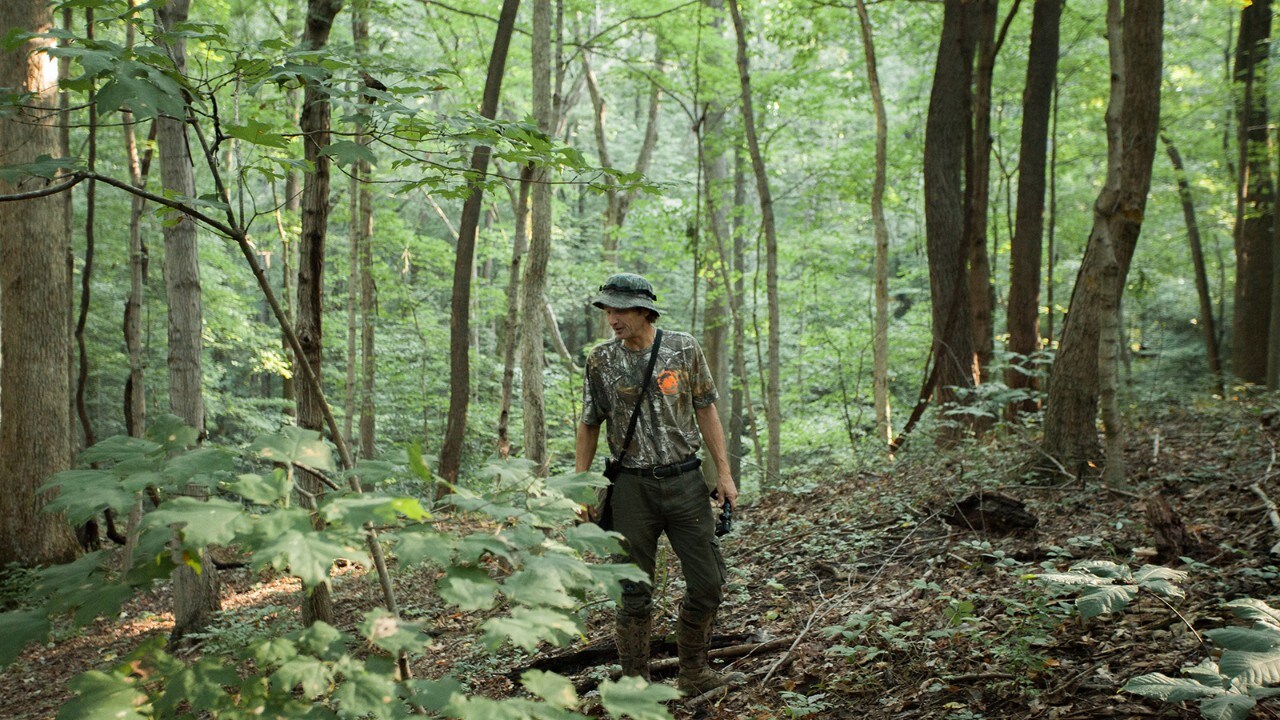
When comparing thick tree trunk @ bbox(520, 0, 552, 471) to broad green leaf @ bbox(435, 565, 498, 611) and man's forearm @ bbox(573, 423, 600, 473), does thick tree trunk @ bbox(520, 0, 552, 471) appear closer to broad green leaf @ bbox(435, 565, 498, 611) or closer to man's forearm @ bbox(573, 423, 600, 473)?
man's forearm @ bbox(573, 423, 600, 473)

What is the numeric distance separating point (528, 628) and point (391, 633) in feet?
1.13

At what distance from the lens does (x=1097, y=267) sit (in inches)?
236

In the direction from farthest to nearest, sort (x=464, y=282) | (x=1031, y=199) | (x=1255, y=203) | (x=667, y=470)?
1. (x=1255, y=203)
2. (x=1031, y=199)
3. (x=464, y=282)
4. (x=667, y=470)

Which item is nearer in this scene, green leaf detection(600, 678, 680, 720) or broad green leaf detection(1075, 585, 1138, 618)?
green leaf detection(600, 678, 680, 720)

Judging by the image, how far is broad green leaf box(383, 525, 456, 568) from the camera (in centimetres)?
185

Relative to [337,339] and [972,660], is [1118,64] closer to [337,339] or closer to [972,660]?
[972,660]

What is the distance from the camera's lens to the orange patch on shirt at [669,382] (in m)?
4.13

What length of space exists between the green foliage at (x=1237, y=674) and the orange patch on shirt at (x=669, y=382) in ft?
7.53

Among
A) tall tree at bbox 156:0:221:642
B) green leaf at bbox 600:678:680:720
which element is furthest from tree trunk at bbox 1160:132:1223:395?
green leaf at bbox 600:678:680:720

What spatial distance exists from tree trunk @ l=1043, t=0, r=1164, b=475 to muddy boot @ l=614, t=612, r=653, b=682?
169 inches

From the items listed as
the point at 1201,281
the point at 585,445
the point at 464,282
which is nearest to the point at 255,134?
the point at 585,445

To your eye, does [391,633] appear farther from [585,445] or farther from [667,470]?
[585,445]

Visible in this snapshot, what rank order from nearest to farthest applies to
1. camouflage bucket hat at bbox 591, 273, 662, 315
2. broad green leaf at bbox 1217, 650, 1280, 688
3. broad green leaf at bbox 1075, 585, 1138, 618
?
broad green leaf at bbox 1217, 650, 1280, 688
broad green leaf at bbox 1075, 585, 1138, 618
camouflage bucket hat at bbox 591, 273, 662, 315

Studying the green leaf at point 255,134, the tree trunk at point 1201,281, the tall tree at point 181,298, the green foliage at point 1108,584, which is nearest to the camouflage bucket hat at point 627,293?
the green leaf at point 255,134
